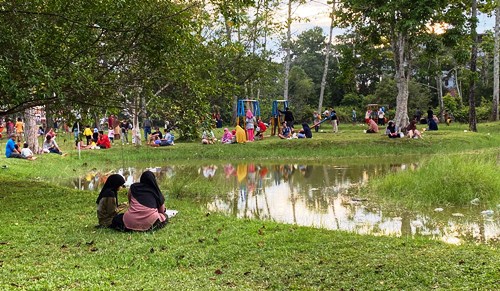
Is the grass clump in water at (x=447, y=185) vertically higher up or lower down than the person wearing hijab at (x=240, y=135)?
lower down

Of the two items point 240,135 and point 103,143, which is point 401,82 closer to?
point 240,135

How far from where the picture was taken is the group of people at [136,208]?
8344 millimetres

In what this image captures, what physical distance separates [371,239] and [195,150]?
16.1 m

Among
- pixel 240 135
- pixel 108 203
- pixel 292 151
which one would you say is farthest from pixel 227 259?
pixel 240 135

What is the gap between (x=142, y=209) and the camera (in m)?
8.34

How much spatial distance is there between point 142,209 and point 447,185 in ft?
21.1

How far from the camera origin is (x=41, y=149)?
21.9 metres

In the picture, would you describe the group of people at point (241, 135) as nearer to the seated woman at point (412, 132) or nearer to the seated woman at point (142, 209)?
the seated woman at point (412, 132)

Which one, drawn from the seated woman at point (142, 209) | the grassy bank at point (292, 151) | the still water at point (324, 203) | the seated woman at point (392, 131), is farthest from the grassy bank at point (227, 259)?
the seated woman at point (392, 131)

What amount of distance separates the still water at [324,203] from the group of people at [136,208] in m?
2.43

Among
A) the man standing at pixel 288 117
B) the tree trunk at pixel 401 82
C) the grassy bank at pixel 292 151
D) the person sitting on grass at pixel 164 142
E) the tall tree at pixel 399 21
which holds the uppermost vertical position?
the tall tree at pixel 399 21

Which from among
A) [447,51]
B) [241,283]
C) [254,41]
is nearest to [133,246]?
[241,283]

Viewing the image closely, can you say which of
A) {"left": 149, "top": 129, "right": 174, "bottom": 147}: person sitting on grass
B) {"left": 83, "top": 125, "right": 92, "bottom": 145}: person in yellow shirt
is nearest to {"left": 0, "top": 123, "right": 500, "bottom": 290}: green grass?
{"left": 149, "top": 129, "right": 174, "bottom": 147}: person sitting on grass

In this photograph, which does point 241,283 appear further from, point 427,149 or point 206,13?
point 427,149
